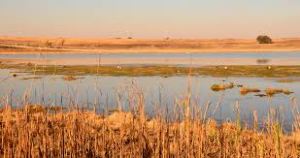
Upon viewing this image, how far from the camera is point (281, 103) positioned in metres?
18.1

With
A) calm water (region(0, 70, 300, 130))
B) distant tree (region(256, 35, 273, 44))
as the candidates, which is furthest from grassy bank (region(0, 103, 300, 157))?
distant tree (region(256, 35, 273, 44))

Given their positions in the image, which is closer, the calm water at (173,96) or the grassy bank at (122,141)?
the grassy bank at (122,141)

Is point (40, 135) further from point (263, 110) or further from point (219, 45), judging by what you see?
point (219, 45)

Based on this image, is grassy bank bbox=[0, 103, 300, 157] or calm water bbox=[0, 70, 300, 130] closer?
grassy bank bbox=[0, 103, 300, 157]

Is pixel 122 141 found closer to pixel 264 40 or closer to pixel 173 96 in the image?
pixel 173 96

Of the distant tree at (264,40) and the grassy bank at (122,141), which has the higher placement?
the distant tree at (264,40)

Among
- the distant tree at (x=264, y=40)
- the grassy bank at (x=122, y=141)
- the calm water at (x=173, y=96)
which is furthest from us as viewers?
the distant tree at (x=264, y=40)

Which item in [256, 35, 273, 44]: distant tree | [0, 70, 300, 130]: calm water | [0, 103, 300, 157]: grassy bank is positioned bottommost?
[0, 70, 300, 130]: calm water

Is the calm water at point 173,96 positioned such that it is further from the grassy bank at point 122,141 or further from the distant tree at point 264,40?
the distant tree at point 264,40

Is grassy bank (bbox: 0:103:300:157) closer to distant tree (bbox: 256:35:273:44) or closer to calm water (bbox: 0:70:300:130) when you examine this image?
calm water (bbox: 0:70:300:130)

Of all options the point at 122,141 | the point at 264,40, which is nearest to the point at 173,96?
the point at 122,141

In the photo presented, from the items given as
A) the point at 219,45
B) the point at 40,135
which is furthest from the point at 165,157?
the point at 219,45

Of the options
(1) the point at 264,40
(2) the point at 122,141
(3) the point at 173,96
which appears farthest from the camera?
(1) the point at 264,40

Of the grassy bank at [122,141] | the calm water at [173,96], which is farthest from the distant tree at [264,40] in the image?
the grassy bank at [122,141]
